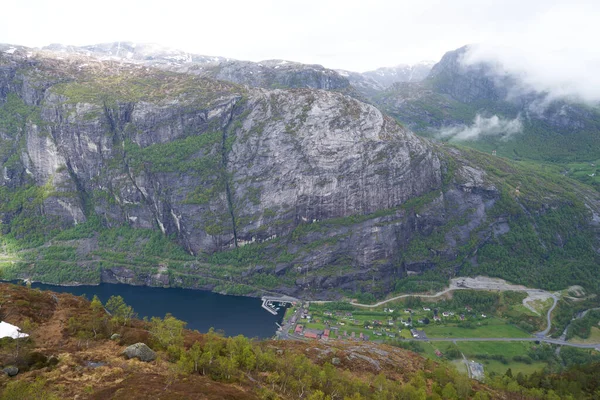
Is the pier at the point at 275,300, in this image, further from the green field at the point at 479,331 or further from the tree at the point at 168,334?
the tree at the point at 168,334

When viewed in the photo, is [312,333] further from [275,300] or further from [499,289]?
[499,289]

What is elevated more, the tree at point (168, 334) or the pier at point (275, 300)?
the tree at point (168, 334)

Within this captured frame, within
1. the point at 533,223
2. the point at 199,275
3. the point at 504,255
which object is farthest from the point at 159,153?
the point at 533,223

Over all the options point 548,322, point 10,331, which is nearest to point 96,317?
point 10,331

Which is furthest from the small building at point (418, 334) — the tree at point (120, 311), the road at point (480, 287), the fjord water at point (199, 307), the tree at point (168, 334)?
the tree at point (120, 311)

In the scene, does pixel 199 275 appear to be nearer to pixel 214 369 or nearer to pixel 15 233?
pixel 15 233

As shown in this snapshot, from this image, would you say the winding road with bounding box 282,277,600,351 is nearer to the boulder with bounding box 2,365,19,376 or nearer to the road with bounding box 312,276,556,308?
the road with bounding box 312,276,556,308

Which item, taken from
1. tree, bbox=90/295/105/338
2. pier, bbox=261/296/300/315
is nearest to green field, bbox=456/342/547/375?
pier, bbox=261/296/300/315
